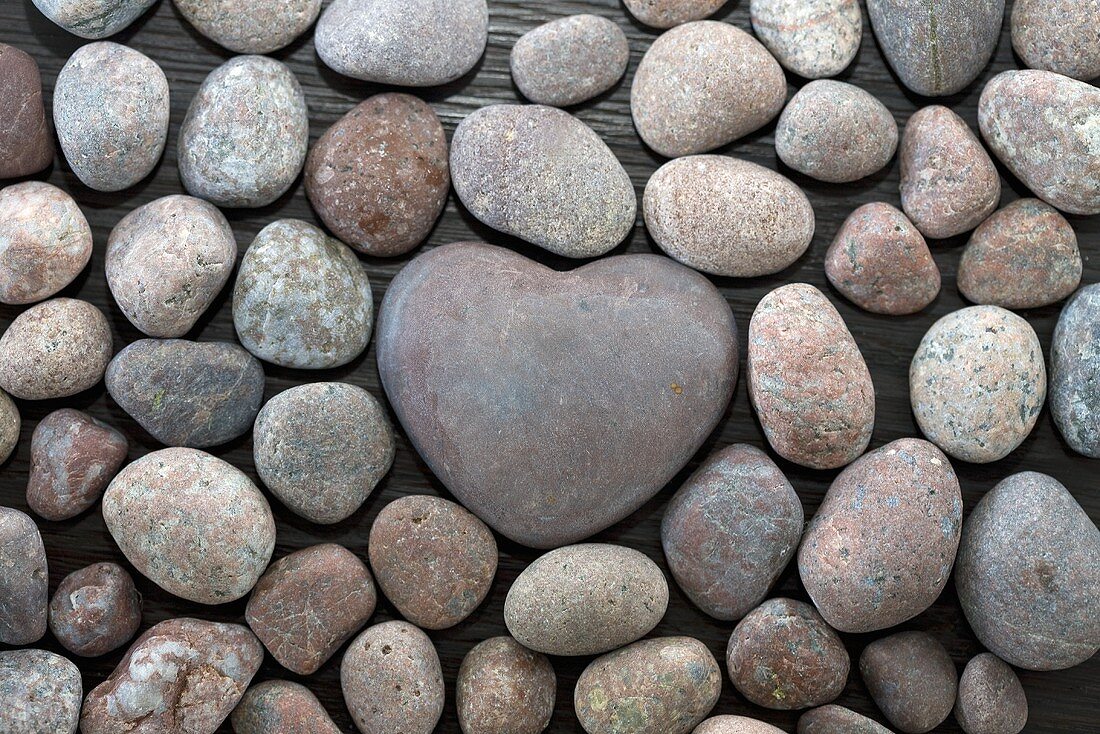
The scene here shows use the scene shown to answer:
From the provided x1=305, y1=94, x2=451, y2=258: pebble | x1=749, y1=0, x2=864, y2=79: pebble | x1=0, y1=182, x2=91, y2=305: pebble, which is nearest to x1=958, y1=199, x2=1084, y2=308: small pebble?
x1=749, y1=0, x2=864, y2=79: pebble

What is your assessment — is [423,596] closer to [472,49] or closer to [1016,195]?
[472,49]

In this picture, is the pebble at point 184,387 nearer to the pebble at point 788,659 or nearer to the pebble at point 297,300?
the pebble at point 297,300

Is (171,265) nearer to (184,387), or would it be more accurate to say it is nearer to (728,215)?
A: (184,387)

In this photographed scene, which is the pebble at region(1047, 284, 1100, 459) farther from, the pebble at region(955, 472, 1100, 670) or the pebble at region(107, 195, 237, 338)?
the pebble at region(107, 195, 237, 338)

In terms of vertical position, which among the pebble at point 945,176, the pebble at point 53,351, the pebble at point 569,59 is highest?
the pebble at point 569,59

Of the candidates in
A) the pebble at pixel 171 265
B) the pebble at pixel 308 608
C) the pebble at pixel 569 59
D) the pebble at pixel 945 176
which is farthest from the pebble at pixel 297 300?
the pebble at pixel 945 176
